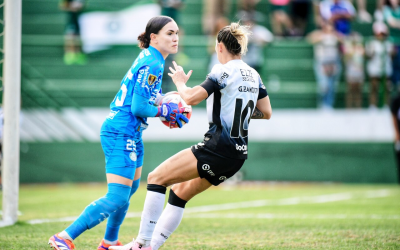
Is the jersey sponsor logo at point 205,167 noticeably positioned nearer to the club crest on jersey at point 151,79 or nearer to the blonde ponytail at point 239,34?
the club crest on jersey at point 151,79

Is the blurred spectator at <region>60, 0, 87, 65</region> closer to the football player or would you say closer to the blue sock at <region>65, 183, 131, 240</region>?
the football player

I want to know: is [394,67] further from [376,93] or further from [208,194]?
[208,194]

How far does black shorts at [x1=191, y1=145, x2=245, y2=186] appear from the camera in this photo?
17.4 ft

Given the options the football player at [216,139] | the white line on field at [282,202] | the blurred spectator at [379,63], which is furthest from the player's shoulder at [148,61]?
the blurred spectator at [379,63]

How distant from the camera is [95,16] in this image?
17.4 m

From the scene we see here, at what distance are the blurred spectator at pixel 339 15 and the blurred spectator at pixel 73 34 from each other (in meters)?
7.46

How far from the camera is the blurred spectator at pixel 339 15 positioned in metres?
16.3

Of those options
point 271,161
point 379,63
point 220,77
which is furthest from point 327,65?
point 220,77

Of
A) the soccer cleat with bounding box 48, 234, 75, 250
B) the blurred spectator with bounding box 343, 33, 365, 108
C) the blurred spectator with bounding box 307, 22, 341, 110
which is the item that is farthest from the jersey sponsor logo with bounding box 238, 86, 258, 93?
the blurred spectator with bounding box 343, 33, 365, 108

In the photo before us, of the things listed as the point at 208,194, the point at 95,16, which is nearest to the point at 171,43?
the point at 208,194

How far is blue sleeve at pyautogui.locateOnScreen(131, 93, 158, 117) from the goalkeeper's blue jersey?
4 centimetres

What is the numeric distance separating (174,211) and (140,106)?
1124mm

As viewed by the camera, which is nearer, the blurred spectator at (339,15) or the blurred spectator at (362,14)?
the blurred spectator at (339,15)

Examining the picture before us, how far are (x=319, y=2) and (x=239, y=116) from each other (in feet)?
44.5
